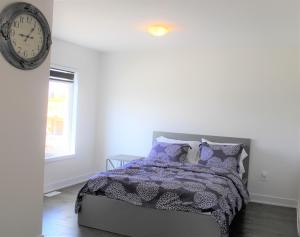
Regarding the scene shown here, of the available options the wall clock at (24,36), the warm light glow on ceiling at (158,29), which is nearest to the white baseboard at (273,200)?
the warm light glow on ceiling at (158,29)

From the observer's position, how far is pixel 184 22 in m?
3.55

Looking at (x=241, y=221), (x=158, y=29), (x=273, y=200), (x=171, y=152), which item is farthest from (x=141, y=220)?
(x=273, y=200)

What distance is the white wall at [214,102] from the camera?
4508mm

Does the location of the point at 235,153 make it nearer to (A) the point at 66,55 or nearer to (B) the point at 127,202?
(B) the point at 127,202

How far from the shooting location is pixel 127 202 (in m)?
3.23

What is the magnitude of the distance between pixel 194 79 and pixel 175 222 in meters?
2.68

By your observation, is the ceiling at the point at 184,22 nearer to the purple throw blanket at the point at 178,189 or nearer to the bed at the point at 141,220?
the purple throw blanket at the point at 178,189

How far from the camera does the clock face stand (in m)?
2.39

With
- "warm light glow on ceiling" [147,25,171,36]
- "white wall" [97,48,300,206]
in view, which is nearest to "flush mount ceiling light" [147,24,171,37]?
"warm light glow on ceiling" [147,25,171,36]

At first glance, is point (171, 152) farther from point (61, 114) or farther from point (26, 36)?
point (26, 36)

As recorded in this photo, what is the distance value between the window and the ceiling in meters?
0.68

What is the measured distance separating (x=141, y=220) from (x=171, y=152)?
1.57 m

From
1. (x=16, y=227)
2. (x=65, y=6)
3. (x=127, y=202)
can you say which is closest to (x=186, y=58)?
(x=65, y=6)

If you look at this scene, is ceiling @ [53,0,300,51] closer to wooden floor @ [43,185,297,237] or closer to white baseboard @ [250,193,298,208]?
white baseboard @ [250,193,298,208]
